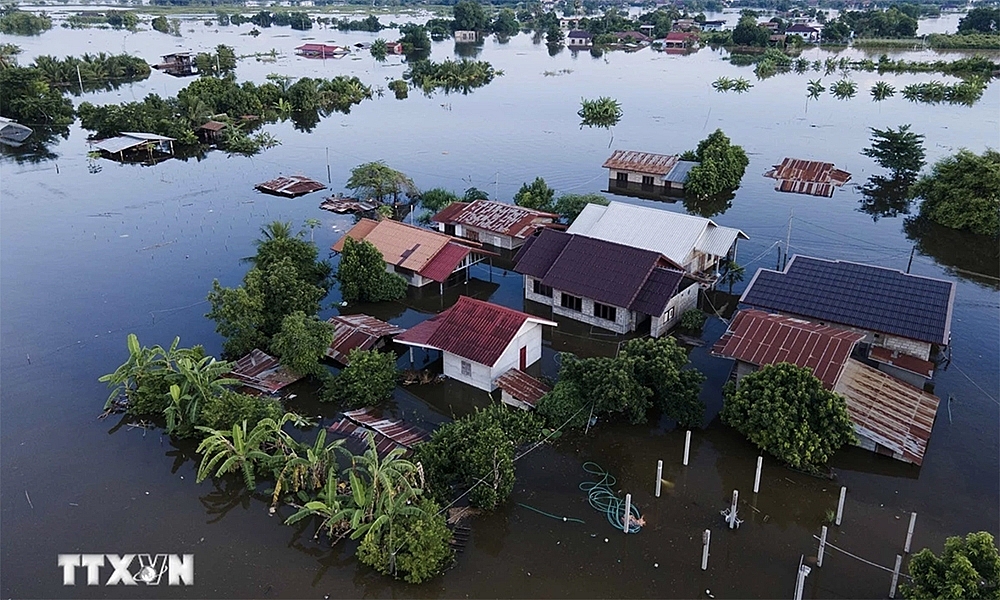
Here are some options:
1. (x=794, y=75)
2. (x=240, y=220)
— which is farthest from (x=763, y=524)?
(x=794, y=75)

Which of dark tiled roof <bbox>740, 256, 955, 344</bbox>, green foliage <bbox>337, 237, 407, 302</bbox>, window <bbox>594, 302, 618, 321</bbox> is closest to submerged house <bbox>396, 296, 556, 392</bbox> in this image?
window <bbox>594, 302, 618, 321</bbox>

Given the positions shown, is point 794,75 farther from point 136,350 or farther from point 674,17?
point 136,350

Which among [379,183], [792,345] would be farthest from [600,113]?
[792,345]

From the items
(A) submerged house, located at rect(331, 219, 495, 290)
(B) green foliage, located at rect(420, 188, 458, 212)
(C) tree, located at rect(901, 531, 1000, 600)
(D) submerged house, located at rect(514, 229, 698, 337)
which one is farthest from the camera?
(B) green foliage, located at rect(420, 188, 458, 212)

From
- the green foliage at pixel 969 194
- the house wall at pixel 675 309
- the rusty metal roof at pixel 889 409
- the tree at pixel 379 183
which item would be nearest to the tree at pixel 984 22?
the green foliage at pixel 969 194

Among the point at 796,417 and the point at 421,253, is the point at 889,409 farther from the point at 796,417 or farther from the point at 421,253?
the point at 421,253

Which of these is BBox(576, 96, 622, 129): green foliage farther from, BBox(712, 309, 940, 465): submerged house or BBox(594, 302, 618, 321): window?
BBox(712, 309, 940, 465): submerged house

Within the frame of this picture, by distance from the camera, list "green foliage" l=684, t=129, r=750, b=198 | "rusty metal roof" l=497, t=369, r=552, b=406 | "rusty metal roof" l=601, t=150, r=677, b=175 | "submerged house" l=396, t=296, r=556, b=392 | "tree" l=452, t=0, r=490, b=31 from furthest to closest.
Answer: "tree" l=452, t=0, r=490, b=31 < "rusty metal roof" l=601, t=150, r=677, b=175 < "green foliage" l=684, t=129, r=750, b=198 < "submerged house" l=396, t=296, r=556, b=392 < "rusty metal roof" l=497, t=369, r=552, b=406
